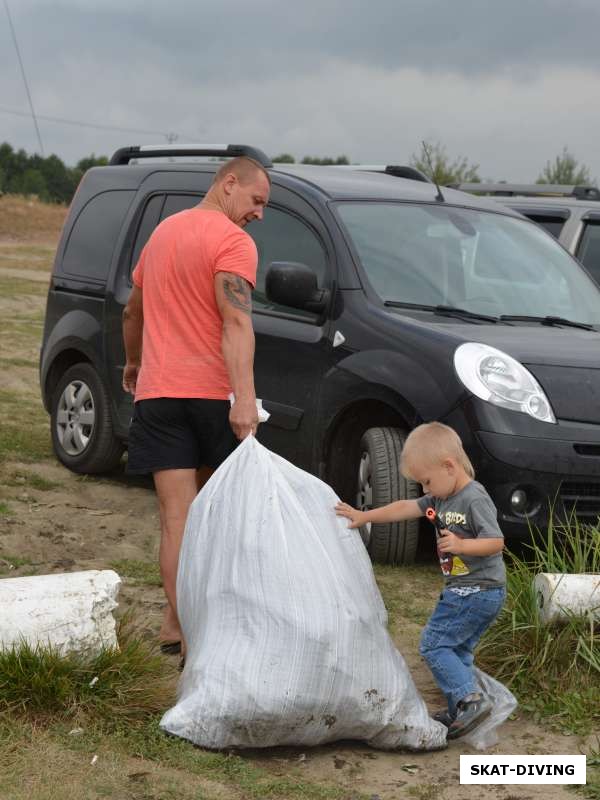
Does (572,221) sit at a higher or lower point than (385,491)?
higher

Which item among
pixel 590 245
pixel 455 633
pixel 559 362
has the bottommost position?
pixel 455 633

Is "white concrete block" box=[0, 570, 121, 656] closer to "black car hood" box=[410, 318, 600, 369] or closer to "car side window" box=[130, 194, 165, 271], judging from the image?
"black car hood" box=[410, 318, 600, 369]

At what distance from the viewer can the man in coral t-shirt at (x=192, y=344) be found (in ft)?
15.2

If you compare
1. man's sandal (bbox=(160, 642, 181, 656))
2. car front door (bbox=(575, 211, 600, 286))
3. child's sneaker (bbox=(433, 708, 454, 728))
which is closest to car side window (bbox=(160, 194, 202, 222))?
car front door (bbox=(575, 211, 600, 286))

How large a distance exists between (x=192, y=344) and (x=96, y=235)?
3.47 meters

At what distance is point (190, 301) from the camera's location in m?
4.70

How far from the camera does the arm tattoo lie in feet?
15.1

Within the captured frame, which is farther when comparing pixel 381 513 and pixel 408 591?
pixel 408 591

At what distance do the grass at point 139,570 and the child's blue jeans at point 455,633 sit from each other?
1730 millimetres

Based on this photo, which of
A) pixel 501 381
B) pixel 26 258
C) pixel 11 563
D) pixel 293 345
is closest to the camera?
pixel 501 381

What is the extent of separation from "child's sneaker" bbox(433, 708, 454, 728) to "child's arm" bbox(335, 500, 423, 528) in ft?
2.05

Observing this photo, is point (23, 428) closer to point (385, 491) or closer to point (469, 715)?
point (385, 491)

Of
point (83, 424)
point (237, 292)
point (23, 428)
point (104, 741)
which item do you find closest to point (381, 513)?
point (237, 292)

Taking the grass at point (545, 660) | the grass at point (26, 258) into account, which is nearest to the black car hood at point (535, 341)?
the grass at point (545, 660)
